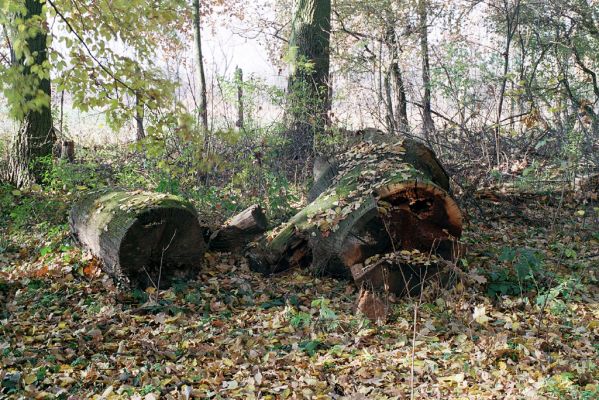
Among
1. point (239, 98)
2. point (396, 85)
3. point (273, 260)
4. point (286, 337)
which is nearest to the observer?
point (286, 337)

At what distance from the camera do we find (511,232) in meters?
7.11

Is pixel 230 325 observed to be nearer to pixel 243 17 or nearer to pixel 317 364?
pixel 317 364

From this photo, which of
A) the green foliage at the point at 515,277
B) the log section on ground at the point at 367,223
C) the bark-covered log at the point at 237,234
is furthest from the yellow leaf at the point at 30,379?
the green foliage at the point at 515,277

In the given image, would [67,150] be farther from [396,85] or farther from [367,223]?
[396,85]

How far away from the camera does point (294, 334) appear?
15.3 ft

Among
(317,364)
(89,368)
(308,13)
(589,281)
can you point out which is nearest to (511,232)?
(589,281)

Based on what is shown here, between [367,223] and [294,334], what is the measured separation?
131 cm

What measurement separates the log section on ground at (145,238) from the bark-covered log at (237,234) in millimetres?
473

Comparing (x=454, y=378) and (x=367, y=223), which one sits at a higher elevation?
(x=367, y=223)

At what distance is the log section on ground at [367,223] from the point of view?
5.22 meters

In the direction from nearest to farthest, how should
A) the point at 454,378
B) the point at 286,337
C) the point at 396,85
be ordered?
the point at 454,378, the point at 286,337, the point at 396,85

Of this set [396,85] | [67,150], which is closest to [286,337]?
[67,150]

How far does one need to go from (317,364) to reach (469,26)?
1190 centimetres

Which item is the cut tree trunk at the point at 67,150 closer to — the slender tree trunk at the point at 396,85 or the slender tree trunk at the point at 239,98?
A: the slender tree trunk at the point at 239,98
